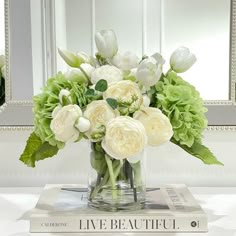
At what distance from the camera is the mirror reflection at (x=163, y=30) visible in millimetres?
1272

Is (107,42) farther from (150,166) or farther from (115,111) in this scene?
(150,166)

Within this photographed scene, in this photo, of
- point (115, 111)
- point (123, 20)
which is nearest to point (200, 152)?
point (115, 111)

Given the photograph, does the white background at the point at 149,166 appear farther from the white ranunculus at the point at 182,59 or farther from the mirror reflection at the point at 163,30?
the white ranunculus at the point at 182,59

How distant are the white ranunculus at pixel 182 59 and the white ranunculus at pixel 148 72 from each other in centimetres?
6

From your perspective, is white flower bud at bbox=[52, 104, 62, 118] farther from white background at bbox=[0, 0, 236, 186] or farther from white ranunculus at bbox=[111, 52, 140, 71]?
white background at bbox=[0, 0, 236, 186]

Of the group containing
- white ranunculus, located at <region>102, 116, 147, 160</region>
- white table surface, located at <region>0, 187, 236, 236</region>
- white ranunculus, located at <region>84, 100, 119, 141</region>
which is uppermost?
white ranunculus, located at <region>84, 100, 119, 141</region>

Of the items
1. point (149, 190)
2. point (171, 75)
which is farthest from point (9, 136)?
point (171, 75)

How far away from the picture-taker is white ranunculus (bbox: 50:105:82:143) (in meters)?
0.91

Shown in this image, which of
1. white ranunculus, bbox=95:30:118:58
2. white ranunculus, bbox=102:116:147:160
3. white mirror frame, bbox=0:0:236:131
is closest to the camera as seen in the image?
white ranunculus, bbox=102:116:147:160

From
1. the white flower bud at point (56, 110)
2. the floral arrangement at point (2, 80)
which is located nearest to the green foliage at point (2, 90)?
the floral arrangement at point (2, 80)

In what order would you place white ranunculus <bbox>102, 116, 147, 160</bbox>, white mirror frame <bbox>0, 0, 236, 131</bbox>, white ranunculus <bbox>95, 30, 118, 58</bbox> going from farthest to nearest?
1. white mirror frame <bbox>0, 0, 236, 131</bbox>
2. white ranunculus <bbox>95, 30, 118, 58</bbox>
3. white ranunculus <bbox>102, 116, 147, 160</bbox>

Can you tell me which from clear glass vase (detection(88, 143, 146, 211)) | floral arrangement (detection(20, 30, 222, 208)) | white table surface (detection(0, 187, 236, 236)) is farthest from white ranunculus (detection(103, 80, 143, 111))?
white table surface (detection(0, 187, 236, 236))

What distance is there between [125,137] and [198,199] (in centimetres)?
37

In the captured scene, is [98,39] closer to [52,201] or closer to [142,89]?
[142,89]
